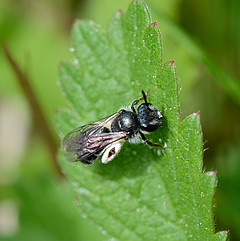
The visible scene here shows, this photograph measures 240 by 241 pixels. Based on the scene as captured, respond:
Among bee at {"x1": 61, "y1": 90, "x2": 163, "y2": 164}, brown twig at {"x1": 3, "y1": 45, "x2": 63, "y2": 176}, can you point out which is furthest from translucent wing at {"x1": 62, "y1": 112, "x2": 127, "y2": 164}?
brown twig at {"x1": 3, "y1": 45, "x2": 63, "y2": 176}

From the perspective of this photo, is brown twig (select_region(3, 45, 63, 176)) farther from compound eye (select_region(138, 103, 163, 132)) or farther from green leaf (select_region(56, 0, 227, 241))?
compound eye (select_region(138, 103, 163, 132))

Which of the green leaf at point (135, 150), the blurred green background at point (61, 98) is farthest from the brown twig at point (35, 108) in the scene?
the green leaf at point (135, 150)

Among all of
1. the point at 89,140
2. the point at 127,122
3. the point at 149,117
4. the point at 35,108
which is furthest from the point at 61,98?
the point at 149,117

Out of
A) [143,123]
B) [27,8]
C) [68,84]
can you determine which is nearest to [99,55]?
[68,84]

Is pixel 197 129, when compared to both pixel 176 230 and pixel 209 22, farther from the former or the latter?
pixel 209 22

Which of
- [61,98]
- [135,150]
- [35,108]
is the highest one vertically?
[61,98]

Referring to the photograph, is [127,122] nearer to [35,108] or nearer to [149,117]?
[149,117]
